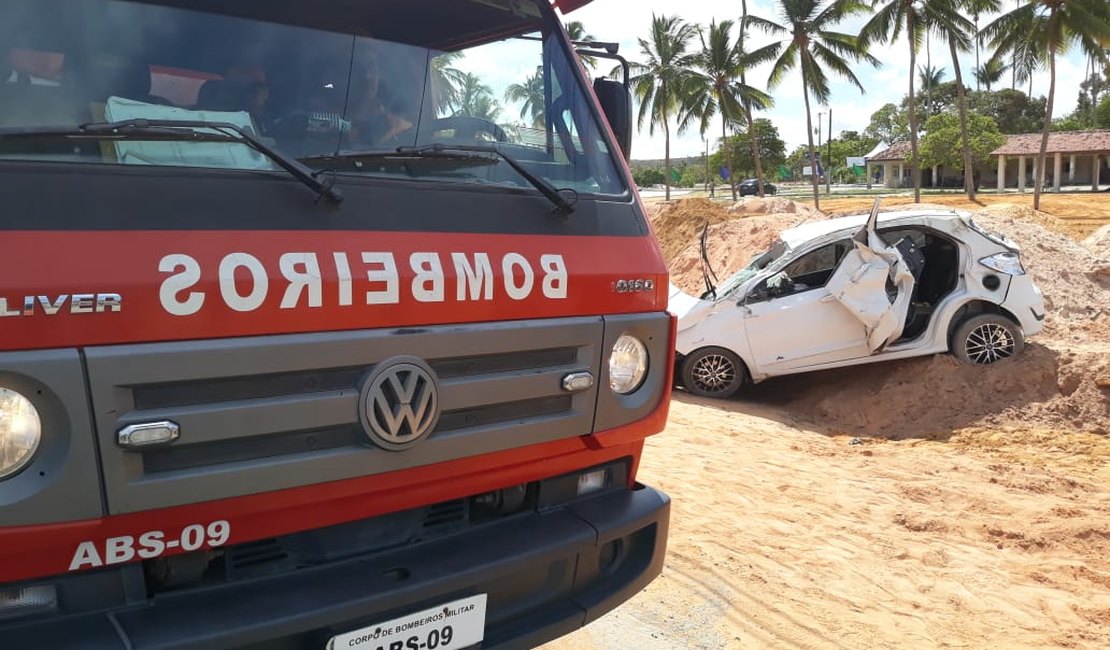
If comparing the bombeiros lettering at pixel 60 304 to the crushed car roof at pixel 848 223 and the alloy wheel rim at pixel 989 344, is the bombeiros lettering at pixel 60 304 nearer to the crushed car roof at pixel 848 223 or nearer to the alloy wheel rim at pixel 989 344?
the crushed car roof at pixel 848 223

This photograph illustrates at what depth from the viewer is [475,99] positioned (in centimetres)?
326

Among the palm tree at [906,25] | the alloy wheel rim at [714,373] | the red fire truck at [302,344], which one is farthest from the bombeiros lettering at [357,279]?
the palm tree at [906,25]

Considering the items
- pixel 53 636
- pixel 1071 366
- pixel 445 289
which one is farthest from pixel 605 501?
pixel 1071 366

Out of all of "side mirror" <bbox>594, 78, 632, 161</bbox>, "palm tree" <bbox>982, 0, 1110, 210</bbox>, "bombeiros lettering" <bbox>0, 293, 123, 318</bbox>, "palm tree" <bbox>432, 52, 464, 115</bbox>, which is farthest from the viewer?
"palm tree" <bbox>982, 0, 1110, 210</bbox>

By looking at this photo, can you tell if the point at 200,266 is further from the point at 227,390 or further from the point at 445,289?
the point at 445,289

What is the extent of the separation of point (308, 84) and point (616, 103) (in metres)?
1.25

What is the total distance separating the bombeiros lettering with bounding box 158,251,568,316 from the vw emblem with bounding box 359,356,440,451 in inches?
7.0

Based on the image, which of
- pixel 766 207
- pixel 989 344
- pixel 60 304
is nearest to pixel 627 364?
pixel 60 304

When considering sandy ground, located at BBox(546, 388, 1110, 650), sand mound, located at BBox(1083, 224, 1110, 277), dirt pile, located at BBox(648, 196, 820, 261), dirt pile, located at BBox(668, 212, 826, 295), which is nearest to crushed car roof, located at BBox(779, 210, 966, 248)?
sandy ground, located at BBox(546, 388, 1110, 650)

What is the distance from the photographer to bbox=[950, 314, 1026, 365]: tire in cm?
951

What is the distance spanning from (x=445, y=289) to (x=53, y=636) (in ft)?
3.95

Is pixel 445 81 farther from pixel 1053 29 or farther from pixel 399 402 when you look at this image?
pixel 1053 29

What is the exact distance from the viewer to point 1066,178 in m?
52.9

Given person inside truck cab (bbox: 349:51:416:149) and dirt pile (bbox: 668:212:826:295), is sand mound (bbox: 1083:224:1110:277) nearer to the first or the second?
dirt pile (bbox: 668:212:826:295)
